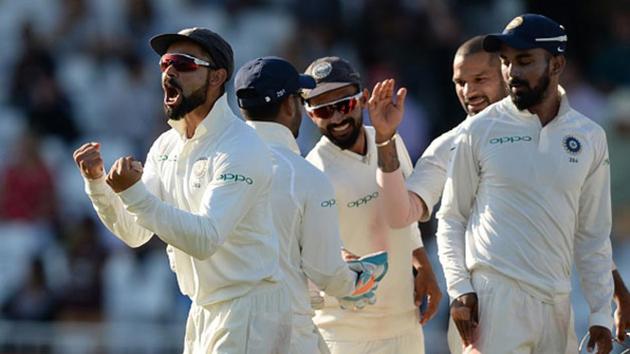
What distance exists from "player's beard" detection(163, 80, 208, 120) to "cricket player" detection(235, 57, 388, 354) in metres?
0.44

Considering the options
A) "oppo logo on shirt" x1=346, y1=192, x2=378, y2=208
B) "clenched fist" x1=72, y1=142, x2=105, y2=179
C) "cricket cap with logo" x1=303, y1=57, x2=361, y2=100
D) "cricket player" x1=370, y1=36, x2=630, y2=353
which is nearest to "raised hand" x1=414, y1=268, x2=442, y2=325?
"cricket player" x1=370, y1=36, x2=630, y2=353

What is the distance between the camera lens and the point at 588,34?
15391mm

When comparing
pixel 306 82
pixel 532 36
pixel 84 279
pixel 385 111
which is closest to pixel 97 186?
pixel 306 82

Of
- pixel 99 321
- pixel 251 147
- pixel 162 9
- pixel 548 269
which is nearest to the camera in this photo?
pixel 251 147

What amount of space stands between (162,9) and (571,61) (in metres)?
3.68

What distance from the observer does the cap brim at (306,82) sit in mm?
7595

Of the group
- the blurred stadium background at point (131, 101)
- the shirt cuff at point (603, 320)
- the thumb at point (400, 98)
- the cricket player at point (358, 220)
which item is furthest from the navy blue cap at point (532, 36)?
the blurred stadium background at point (131, 101)

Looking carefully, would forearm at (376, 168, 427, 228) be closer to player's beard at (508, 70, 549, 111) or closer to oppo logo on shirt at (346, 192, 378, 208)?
oppo logo on shirt at (346, 192, 378, 208)

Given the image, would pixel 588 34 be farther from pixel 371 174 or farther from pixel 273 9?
pixel 371 174

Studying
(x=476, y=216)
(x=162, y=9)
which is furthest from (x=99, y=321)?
(x=476, y=216)

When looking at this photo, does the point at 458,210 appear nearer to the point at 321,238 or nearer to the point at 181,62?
the point at 321,238

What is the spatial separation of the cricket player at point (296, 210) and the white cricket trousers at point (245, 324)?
19 cm

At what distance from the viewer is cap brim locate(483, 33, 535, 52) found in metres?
7.32

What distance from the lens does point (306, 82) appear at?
7.66 meters
